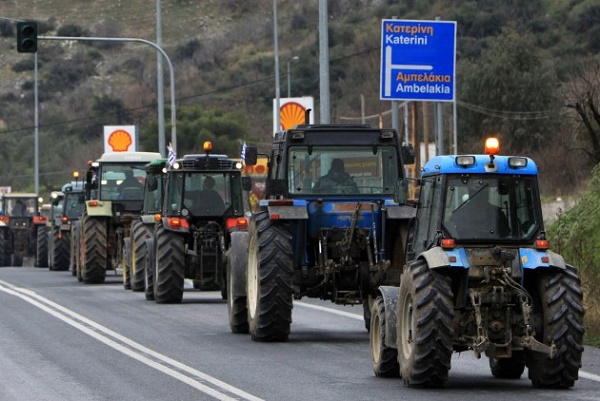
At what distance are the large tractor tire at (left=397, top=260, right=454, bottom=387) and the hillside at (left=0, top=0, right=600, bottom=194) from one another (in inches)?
1968

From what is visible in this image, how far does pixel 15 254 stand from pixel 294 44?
63.8m

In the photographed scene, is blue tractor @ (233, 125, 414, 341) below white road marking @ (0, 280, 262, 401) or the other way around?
the other way around

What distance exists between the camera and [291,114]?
48281mm

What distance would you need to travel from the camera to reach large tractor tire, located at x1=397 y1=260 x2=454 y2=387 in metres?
14.5

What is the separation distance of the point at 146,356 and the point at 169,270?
387 inches

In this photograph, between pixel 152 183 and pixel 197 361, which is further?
pixel 152 183

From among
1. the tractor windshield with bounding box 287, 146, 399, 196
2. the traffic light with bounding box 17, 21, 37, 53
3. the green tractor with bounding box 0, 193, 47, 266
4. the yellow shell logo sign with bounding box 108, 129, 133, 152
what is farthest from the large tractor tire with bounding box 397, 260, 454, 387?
the yellow shell logo sign with bounding box 108, 129, 133, 152

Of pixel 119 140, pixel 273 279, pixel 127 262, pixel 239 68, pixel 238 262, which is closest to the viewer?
pixel 273 279

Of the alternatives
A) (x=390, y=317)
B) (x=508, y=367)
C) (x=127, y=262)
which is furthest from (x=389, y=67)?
(x=390, y=317)

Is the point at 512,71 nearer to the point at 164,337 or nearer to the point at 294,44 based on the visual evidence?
the point at 294,44

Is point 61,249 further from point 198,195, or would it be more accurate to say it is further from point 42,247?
point 198,195

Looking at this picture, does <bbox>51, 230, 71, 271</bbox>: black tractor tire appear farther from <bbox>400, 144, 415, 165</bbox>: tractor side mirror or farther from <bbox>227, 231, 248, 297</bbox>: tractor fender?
<bbox>400, 144, 415, 165</bbox>: tractor side mirror

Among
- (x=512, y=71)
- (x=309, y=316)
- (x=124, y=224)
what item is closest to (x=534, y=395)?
(x=309, y=316)

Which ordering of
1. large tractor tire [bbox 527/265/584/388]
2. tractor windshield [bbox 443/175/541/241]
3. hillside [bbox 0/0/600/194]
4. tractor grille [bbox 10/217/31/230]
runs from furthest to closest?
hillside [bbox 0/0/600/194] < tractor grille [bbox 10/217/31/230] < tractor windshield [bbox 443/175/541/241] < large tractor tire [bbox 527/265/584/388]
